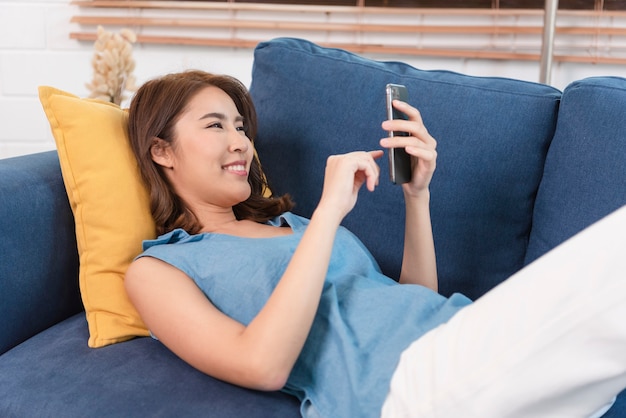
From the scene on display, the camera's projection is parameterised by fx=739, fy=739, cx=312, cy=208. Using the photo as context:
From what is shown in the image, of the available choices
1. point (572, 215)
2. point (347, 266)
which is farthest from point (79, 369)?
point (572, 215)

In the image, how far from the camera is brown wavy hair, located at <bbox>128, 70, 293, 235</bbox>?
138cm

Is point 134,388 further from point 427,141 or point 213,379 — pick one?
point 427,141

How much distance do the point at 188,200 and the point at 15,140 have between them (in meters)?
1.51

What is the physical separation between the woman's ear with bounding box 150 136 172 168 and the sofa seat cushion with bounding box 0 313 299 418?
346 mm

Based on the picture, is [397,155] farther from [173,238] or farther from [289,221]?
[173,238]

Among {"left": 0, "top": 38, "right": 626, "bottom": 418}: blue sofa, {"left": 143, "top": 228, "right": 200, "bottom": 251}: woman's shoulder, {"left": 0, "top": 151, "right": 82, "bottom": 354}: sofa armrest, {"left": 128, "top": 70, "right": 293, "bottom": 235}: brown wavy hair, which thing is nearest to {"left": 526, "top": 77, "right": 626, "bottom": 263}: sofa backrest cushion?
{"left": 0, "top": 38, "right": 626, "bottom": 418}: blue sofa

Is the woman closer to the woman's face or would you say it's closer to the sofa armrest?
the woman's face

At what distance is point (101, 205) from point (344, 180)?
48cm

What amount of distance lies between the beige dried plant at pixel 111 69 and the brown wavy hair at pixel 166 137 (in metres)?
0.46

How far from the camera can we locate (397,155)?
1244mm

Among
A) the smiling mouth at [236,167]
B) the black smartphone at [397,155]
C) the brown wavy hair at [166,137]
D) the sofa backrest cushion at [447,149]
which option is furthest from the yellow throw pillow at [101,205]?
the black smartphone at [397,155]

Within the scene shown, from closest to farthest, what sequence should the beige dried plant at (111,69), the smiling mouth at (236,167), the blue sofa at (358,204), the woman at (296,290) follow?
the woman at (296,290) < the blue sofa at (358,204) < the smiling mouth at (236,167) < the beige dried plant at (111,69)

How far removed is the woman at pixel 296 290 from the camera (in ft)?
3.02

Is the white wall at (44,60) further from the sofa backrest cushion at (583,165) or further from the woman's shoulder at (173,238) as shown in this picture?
the woman's shoulder at (173,238)
